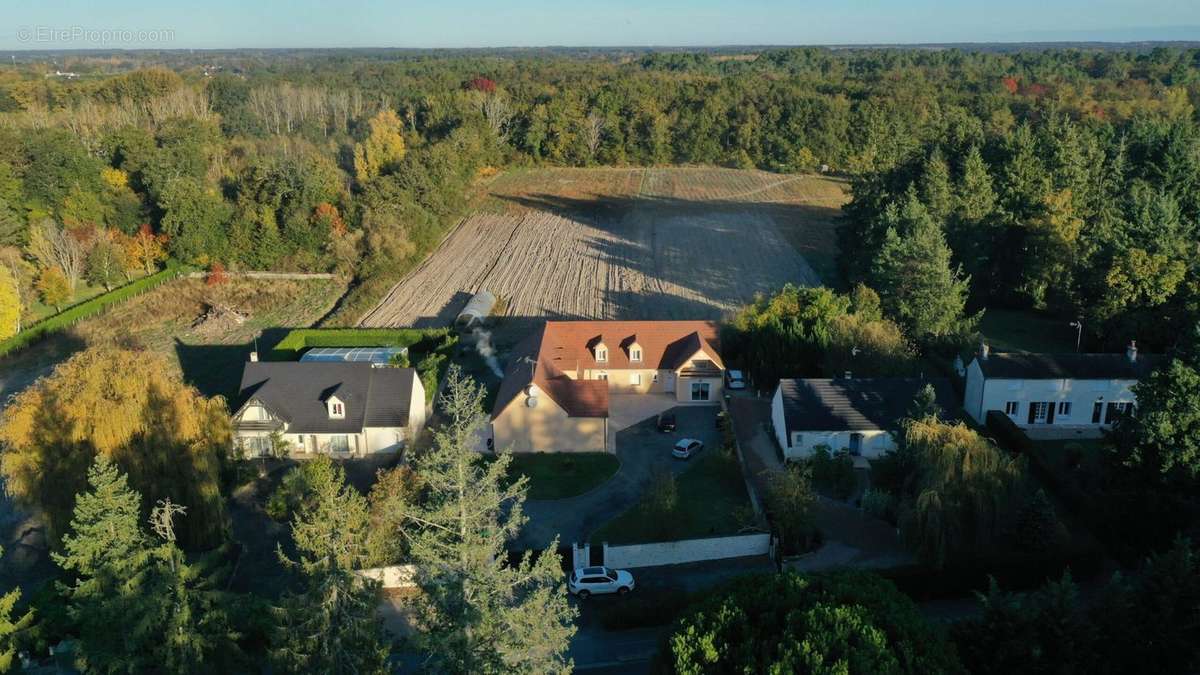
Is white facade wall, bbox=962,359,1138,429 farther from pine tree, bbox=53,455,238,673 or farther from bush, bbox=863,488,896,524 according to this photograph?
pine tree, bbox=53,455,238,673

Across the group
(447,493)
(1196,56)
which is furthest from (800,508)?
(1196,56)

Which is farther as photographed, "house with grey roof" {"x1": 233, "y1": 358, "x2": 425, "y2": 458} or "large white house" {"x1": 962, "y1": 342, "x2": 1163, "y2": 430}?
"large white house" {"x1": 962, "y1": 342, "x2": 1163, "y2": 430}

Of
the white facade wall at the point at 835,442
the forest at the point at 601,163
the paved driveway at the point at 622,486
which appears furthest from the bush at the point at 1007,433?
the forest at the point at 601,163

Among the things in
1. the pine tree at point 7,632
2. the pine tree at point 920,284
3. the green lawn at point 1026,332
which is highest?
the pine tree at point 920,284

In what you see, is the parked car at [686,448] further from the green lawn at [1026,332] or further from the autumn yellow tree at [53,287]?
the autumn yellow tree at [53,287]

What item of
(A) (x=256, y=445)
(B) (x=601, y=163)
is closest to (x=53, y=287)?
(A) (x=256, y=445)

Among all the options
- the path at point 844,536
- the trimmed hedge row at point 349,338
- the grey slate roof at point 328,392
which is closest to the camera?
the path at point 844,536

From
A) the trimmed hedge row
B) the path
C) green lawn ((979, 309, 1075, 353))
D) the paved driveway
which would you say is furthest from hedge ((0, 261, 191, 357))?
green lawn ((979, 309, 1075, 353))
